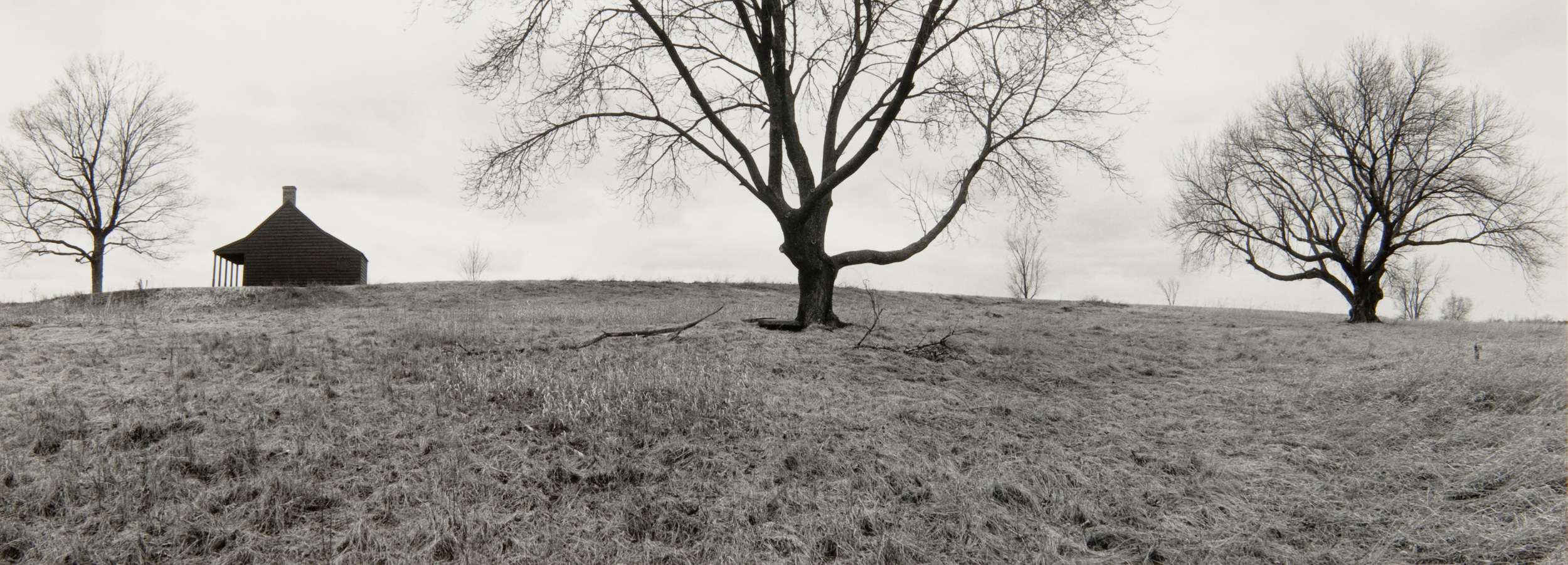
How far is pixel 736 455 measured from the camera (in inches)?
216

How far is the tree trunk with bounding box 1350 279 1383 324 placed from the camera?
22.4 meters

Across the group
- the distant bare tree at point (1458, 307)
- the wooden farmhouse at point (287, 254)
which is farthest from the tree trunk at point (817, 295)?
the distant bare tree at point (1458, 307)

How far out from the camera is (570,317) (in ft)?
45.6

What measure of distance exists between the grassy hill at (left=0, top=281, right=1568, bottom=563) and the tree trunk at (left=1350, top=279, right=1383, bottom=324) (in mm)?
14503

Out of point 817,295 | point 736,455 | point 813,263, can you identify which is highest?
point 813,263

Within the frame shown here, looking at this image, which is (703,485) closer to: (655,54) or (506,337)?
(506,337)

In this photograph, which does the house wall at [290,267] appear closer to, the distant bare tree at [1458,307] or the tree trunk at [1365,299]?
the tree trunk at [1365,299]

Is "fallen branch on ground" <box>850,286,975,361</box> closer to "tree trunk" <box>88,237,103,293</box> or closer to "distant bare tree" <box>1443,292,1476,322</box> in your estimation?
"tree trunk" <box>88,237,103,293</box>

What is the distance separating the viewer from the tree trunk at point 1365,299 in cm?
2242

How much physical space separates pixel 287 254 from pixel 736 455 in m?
35.2

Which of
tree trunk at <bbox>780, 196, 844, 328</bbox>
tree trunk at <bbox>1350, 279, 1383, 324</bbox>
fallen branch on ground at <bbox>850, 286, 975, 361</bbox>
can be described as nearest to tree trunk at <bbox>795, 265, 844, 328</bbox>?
tree trunk at <bbox>780, 196, 844, 328</bbox>

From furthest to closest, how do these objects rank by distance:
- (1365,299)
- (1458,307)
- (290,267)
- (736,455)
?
(1458,307), (290,267), (1365,299), (736,455)

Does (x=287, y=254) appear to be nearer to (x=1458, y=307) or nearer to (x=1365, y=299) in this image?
(x=1365, y=299)

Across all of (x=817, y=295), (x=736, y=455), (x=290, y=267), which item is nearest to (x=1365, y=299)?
(x=817, y=295)
